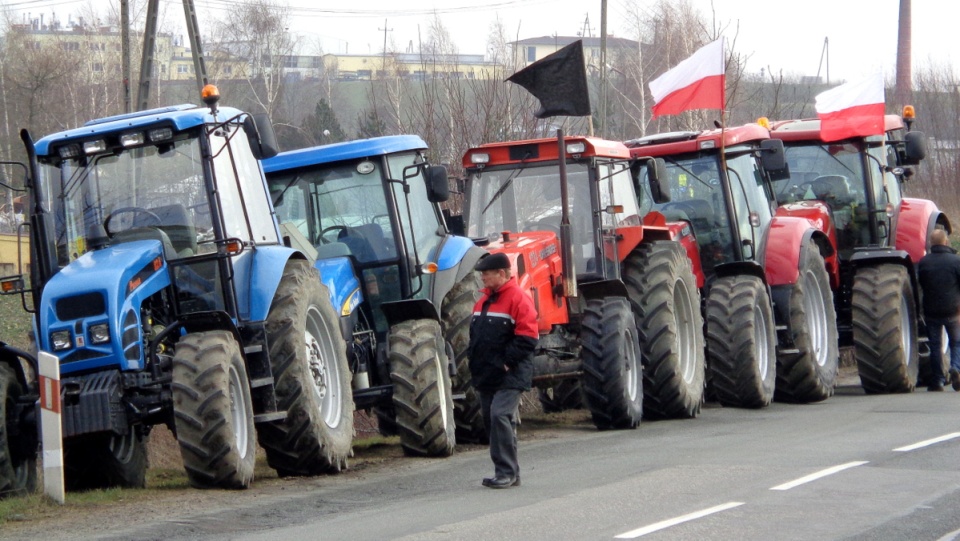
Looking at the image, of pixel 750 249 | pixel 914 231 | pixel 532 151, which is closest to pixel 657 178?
pixel 532 151

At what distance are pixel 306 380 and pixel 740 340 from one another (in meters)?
6.22

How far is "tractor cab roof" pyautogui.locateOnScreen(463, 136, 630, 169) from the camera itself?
13508mm

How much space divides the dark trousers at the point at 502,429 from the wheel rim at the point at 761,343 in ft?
19.9

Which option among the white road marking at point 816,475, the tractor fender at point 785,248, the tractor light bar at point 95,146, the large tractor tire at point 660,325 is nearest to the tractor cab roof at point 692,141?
the tractor fender at point 785,248

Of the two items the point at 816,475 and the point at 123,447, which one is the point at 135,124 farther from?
the point at 816,475

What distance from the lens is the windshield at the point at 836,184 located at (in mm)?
17547

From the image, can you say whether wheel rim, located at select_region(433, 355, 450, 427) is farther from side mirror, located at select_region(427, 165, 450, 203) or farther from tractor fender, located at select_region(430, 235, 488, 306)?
side mirror, located at select_region(427, 165, 450, 203)

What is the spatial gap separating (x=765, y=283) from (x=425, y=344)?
566 cm

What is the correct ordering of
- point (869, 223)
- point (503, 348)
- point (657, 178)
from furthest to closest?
point (869, 223) → point (657, 178) → point (503, 348)

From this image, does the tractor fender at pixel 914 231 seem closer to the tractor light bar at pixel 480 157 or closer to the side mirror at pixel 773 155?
the side mirror at pixel 773 155

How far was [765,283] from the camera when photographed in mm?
15344

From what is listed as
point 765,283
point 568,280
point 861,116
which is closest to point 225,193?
point 568,280

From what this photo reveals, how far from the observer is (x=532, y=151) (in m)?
13.7

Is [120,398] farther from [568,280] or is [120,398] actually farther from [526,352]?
[568,280]
